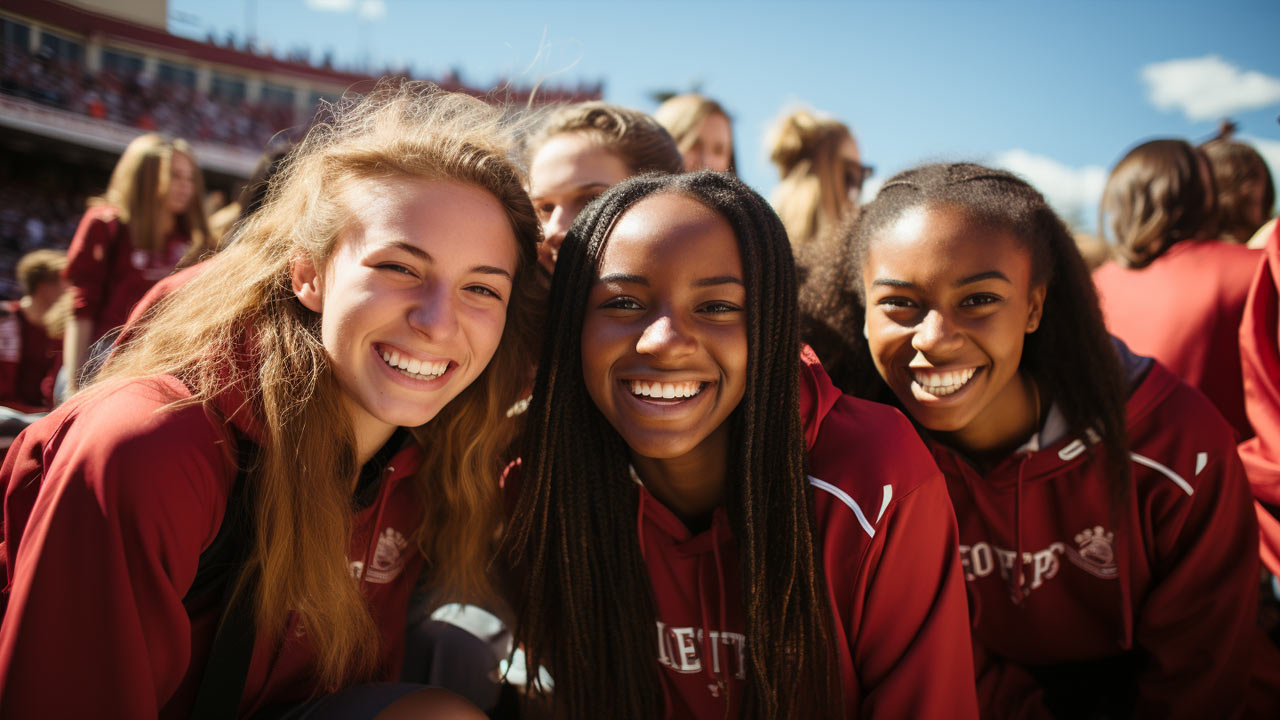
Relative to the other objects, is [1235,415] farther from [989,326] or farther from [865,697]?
[865,697]

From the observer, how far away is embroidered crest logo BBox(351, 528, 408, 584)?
2.07 m

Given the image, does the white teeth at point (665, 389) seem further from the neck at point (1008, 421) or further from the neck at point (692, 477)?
the neck at point (1008, 421)

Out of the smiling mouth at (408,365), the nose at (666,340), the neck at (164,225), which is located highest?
the neck at (164,225)

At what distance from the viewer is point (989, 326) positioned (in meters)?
2.05

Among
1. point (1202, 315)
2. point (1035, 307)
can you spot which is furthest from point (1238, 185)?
point (1035, 307)

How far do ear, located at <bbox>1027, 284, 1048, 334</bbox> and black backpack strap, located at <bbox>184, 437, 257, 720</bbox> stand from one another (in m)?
2.15

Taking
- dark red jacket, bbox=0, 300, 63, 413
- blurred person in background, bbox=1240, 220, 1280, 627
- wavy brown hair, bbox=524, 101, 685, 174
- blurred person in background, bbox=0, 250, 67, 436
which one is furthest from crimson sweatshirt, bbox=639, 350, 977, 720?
dark red jacket, bbox=0, 300, 63, 413

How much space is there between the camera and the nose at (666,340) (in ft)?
5.55

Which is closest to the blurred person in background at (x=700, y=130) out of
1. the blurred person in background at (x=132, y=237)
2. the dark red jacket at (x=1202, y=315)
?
the dark red jacket at (x=1202, y=315)

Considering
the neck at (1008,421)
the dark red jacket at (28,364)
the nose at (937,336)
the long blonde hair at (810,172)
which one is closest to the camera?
the nose at (937,336)

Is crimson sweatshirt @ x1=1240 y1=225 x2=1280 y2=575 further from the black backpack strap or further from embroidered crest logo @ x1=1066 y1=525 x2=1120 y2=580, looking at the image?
the black backpack strap

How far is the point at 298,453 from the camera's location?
1766 millimetres

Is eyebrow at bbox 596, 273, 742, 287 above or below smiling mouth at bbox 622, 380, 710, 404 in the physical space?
above

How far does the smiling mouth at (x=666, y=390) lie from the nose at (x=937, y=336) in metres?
0.65
